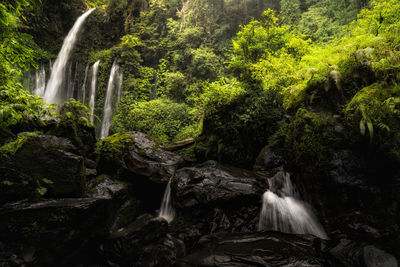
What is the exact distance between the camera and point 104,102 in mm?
15727

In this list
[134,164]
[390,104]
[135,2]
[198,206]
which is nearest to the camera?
[390,104]

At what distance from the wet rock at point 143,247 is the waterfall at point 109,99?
1176cm

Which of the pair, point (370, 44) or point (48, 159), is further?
point (370, 44)

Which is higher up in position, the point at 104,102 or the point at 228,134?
the point at 104,102

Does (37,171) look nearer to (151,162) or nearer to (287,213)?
(151,162)

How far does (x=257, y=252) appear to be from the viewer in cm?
357

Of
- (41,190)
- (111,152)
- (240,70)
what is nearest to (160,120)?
A: (240,70)

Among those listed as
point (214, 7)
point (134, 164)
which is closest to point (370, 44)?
point (134, 164)

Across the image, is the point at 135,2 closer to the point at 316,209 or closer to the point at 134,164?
the point at 134,164

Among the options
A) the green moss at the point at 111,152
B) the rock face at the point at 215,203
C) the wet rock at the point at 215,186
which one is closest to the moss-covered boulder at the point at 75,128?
the green moss at the point at 111,152

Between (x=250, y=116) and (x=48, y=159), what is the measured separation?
5860mm

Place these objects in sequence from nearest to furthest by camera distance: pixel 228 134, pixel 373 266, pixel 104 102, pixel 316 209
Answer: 1. pixel 373 266
2. pixel 316 209
3. pixel 228 134
4. pixel 104 102

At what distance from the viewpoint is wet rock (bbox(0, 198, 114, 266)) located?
3326 millimetres

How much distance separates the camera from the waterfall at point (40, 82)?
15233 millimetres
